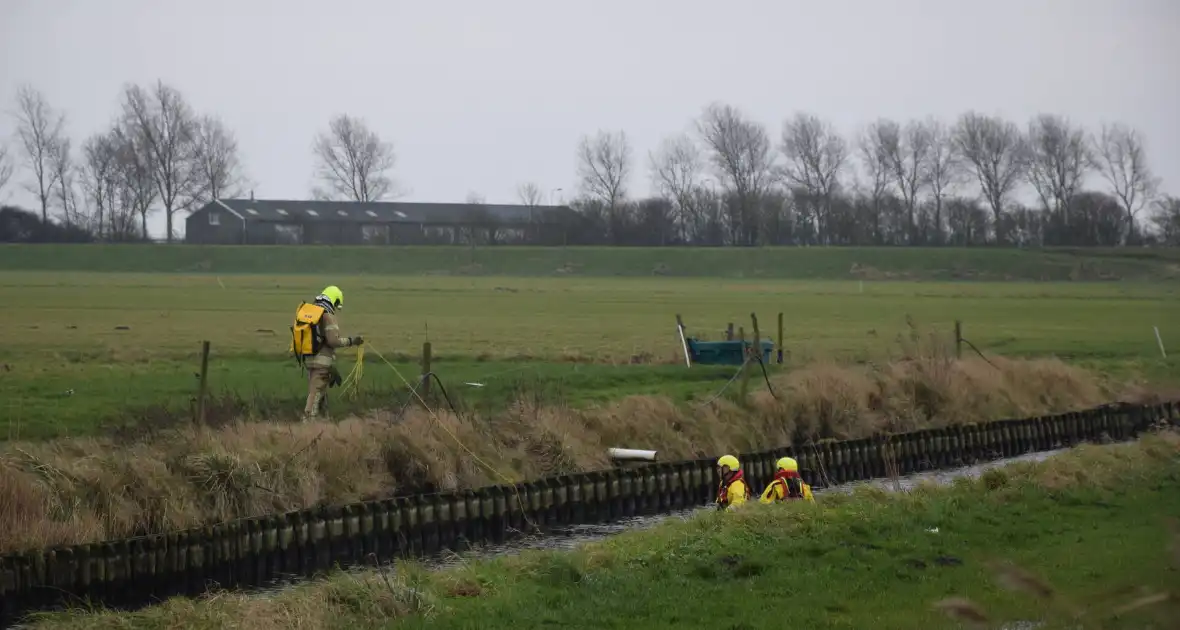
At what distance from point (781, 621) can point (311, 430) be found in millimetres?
12783

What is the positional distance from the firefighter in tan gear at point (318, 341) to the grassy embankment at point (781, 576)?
7721mm

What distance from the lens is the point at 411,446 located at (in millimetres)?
24953

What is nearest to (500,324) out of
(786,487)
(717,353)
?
(717,353)

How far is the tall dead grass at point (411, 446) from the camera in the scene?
2030cm

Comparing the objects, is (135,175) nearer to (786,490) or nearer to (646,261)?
(646,261)

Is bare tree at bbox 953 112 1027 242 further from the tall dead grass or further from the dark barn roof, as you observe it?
the tall dead grass

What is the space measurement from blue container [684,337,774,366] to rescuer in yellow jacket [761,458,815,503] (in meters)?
17.5

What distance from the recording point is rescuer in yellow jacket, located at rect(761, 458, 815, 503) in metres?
21.8

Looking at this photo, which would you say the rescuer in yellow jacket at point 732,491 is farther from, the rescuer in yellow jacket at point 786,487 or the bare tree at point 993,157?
the bare tree at point 993,157

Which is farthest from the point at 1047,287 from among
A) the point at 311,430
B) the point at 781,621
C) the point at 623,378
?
the point at 781,621

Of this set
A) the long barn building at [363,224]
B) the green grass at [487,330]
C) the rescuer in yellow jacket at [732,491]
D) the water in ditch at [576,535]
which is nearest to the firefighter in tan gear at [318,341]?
the green grass at [487,330]

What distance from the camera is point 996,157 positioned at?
15412 centimetres

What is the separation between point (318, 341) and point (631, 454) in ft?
22.6

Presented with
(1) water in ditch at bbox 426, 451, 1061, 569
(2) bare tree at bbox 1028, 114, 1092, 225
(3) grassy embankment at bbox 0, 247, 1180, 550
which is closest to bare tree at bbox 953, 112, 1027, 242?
(2) bare tree at bbox 1028, 114, 1092, 225
